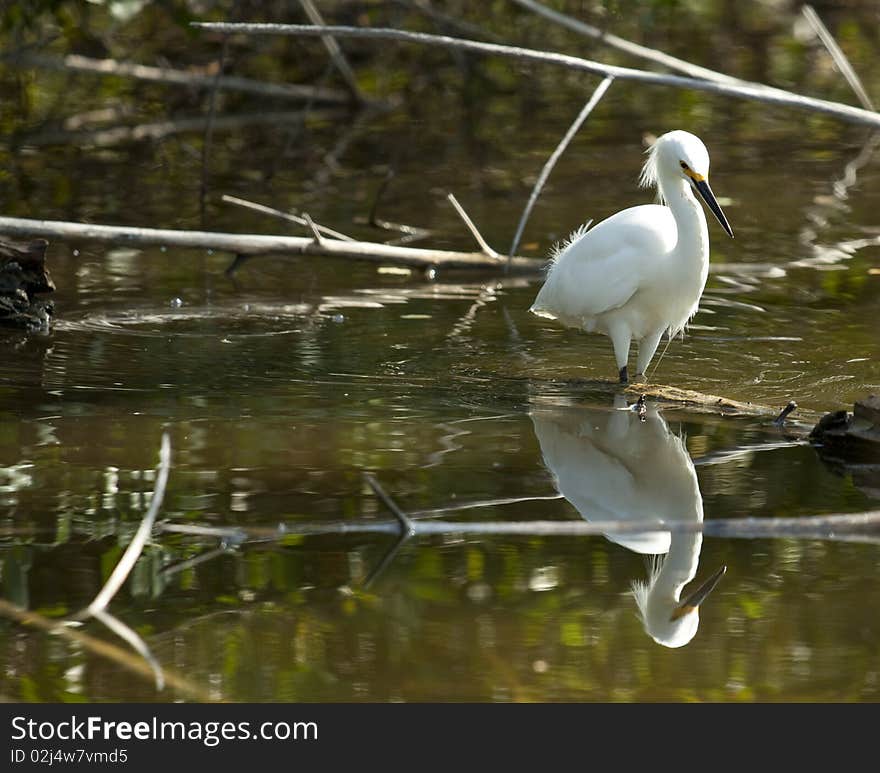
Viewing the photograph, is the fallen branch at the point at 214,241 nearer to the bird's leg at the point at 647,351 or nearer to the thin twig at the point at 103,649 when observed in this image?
the bird's leg at the point at 647,351

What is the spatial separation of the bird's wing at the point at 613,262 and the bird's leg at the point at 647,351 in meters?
0.23

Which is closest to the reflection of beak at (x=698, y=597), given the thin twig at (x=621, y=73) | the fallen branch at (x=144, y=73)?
the thin twig at (x=621, y=73)

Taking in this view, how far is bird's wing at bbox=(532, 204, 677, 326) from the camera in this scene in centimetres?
634

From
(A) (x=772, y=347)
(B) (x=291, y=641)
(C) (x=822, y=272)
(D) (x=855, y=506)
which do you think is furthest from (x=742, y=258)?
(B) (x=291, y=641)

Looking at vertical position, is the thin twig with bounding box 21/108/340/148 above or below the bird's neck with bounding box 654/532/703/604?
below

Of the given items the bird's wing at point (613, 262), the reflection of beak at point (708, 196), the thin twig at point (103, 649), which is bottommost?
the thin twig at point (103, 649)

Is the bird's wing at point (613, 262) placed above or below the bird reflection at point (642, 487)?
above

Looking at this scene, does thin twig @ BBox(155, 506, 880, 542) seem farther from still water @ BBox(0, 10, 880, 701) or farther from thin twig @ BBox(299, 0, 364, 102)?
thin twig @ BBox(299, 0, 364, 102)

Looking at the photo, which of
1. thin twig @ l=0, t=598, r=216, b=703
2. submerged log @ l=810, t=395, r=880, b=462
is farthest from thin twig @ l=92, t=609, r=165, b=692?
submerged log @ l=810, t=395, r=880, b=462

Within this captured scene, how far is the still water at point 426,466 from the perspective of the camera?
12.0 ft

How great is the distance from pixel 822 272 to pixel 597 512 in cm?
392

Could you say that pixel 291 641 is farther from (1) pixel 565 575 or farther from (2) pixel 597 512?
(2) pixel 597 512

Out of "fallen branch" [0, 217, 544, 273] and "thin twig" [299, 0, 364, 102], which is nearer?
"fallen branch" [0, 217, 544, 273]

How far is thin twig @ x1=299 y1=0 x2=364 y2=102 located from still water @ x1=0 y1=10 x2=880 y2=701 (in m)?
1.31
